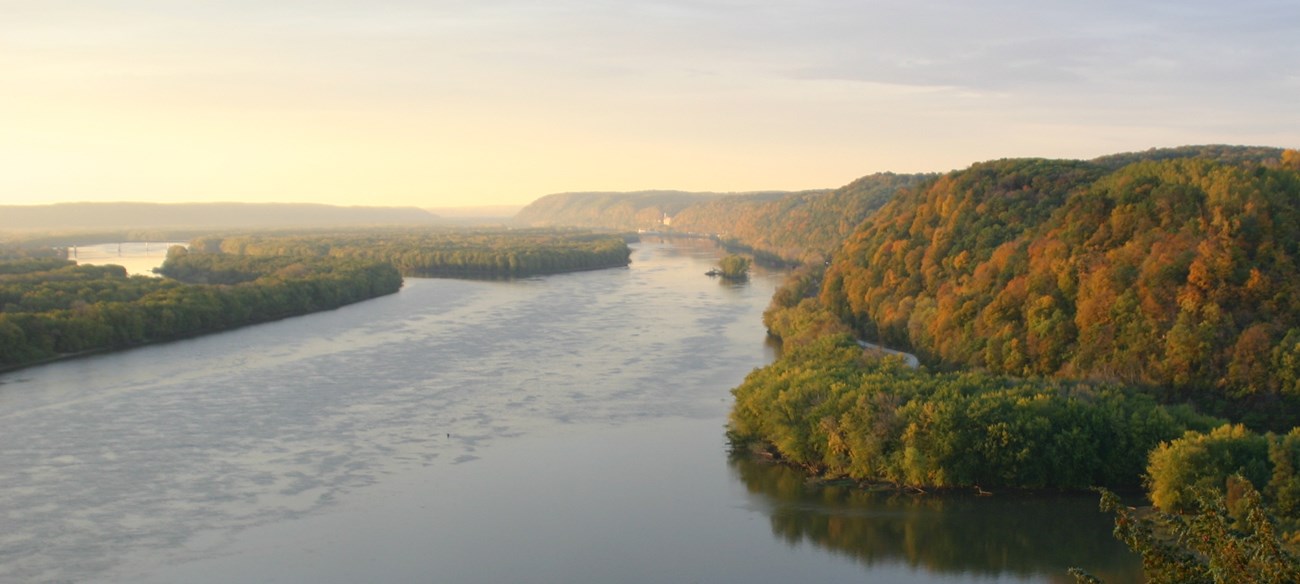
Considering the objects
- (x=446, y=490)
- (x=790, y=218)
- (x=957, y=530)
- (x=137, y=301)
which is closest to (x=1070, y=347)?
(x=957, y=530)

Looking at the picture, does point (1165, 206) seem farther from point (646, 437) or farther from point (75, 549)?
point (75, 549)

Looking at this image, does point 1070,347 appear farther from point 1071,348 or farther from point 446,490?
point 446,490

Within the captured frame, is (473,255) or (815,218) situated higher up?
(815,218)

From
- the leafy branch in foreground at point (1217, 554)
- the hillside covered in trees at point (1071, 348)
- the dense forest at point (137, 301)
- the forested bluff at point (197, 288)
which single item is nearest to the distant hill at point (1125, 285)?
the hillside covered in trees at point (1071, 348)

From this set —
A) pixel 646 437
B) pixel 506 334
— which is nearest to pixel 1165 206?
pixel 646 437

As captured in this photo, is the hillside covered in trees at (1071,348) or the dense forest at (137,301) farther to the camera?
the dense forest at (137,301)

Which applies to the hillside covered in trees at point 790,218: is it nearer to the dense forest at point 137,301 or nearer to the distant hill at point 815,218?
the distant hill at point 815,218
